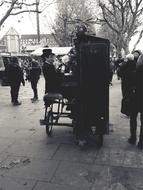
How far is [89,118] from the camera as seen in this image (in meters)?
6.14

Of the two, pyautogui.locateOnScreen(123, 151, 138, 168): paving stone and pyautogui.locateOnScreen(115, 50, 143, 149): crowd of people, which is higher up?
pyautogui.locateOnScreen(115, 50, 143, 149): crowd of people

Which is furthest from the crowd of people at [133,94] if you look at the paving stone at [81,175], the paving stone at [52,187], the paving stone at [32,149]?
the paving stone at [52,187]

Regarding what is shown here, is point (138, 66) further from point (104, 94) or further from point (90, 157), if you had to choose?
point (90, 157)

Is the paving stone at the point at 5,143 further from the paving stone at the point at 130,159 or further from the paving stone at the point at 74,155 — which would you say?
the paving stone at the point at 130,159

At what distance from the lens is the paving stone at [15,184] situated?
14.8 feet

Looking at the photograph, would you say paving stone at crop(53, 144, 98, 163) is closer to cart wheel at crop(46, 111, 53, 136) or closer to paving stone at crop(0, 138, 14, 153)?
cart wheel at crop(46, 111, 53, 136)

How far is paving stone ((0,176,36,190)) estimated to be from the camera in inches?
177

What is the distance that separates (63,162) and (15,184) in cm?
105

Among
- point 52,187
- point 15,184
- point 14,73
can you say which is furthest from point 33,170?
point 14,73

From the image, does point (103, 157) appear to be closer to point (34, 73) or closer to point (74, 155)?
point (74, 155)

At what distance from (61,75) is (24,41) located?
96921 mm

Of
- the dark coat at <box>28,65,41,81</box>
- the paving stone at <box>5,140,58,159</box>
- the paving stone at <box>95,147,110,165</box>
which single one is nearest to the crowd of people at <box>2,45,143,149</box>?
the paving stone at <box>95,147,110,165</box>

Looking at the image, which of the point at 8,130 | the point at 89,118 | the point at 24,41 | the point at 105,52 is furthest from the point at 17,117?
the point at 24,41

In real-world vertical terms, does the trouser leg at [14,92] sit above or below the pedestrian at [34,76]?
below
